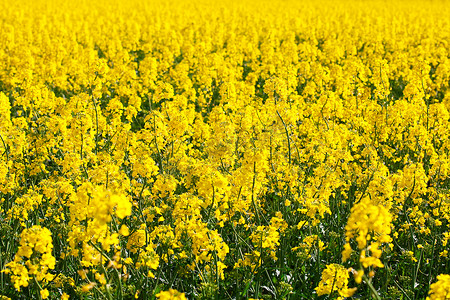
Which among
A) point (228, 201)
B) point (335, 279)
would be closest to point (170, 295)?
point (335, 279)

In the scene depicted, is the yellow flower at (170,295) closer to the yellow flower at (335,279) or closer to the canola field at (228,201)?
the canola field at (228,201)

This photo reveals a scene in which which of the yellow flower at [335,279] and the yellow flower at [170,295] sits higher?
the yellow flower at [170,295]

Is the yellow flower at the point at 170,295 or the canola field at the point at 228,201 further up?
the yellow flower at the point at 170,295

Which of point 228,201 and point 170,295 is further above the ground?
point 170,295

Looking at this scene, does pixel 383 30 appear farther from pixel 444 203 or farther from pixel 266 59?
pixel 444 203

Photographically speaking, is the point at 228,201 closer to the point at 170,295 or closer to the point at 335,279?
the point at 335,279

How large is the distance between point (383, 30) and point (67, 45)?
10.1 m

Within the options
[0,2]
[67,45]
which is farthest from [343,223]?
[0,2]

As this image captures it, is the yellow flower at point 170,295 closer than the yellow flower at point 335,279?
Yes

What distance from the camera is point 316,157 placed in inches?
197

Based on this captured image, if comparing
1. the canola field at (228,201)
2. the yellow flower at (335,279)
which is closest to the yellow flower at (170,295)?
the canola field at (228,201)

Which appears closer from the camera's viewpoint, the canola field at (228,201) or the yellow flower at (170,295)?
the yellow flower at (170,295)

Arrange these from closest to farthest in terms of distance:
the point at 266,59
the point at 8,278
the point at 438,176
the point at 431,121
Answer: the point at 8,278 → the point at 438,176 → the point at 431,121 → the point at 266,59

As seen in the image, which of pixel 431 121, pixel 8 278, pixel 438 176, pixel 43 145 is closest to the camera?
pixel 8 278
